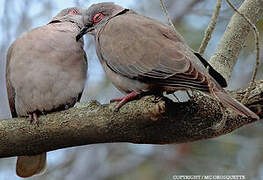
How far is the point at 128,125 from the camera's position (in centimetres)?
320

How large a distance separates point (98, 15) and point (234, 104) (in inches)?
67.3

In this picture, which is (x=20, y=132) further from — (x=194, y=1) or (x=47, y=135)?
(x=194, y=1)

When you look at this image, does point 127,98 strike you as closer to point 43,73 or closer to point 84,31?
point 43,73

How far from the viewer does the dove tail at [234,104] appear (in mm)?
2787

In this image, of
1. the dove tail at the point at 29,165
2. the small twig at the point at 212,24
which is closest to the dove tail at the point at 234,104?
the small twig at the point at 212,24

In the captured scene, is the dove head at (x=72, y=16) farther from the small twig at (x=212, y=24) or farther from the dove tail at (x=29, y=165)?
the small twig at (x=212, y=24)

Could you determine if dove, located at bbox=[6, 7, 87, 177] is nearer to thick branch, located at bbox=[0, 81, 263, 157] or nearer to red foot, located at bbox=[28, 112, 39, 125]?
red foot, located at bbox=[28, 112, 39, 125]

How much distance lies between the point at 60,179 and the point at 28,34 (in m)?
2.57

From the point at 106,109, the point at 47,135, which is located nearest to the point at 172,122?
the point at 106,109

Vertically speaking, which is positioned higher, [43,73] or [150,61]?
[150,61]

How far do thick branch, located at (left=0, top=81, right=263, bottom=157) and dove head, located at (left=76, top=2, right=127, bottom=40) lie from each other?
89 centimetres

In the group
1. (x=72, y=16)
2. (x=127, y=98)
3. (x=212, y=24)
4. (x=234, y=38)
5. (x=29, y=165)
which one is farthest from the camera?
(x=72, y=16)

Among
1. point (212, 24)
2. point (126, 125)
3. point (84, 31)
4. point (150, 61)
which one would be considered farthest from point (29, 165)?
point (212, 24)

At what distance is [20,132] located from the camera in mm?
3514
